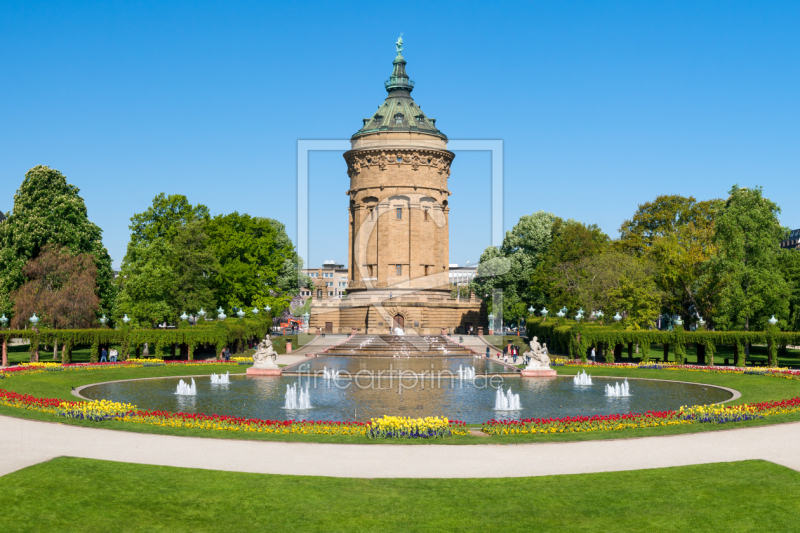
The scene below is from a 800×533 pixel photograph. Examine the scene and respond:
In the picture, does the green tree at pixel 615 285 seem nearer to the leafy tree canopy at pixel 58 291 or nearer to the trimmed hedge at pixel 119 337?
the trimmed hedge at pixel 119 337

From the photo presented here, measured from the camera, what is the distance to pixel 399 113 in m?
97.8

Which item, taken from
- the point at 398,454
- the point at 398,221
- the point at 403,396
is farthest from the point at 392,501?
the point at 398,221

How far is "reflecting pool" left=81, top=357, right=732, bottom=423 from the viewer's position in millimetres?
28891

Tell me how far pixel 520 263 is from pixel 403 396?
69.0 metres

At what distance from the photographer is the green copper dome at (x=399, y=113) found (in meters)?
97.2

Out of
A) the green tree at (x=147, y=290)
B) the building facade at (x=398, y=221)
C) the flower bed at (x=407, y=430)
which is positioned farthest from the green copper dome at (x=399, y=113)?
the flower bed at (x=407, y=430)

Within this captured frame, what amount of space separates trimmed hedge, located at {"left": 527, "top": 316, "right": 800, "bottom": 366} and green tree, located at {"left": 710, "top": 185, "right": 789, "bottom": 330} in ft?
10.2

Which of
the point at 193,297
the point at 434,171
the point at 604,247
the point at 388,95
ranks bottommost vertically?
the point at 193,297

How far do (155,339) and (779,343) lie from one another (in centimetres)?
4671

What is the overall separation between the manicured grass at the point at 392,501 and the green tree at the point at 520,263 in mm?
78664

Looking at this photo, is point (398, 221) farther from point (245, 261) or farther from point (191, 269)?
point (191, 269)

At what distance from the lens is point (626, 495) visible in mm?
15477

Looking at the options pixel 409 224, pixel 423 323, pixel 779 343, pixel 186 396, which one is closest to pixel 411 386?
pixel 186 396

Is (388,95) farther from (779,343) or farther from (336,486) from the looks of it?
(336,486)
